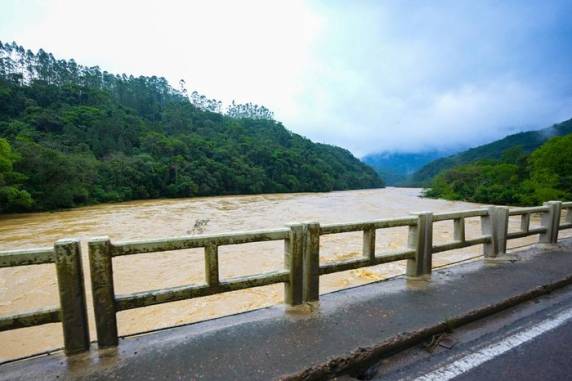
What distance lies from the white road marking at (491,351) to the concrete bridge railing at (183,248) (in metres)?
1.40

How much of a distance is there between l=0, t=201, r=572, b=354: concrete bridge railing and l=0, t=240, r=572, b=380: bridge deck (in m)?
0.23

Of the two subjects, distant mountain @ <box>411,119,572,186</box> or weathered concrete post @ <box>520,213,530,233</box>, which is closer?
weathered concrete post @ <box>520,213,530,233</box>

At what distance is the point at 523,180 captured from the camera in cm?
3434

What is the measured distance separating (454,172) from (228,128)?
5333 cm

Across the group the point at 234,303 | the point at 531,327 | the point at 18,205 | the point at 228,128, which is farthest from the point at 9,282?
the point at 228,128

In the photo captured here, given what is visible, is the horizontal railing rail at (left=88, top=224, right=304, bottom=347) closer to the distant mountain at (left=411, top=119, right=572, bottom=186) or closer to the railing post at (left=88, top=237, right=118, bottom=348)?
the railing post at (left=88, top=237, right=118, bottom=348)

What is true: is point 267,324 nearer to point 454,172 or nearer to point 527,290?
point 527,290

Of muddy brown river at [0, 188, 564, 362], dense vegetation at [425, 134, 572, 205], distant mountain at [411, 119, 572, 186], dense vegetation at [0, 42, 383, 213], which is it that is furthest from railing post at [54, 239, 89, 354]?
distant mountain at [411, 119, 572, 186]

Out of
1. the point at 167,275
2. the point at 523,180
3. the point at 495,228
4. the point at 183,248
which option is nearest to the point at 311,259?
the point at 183,248

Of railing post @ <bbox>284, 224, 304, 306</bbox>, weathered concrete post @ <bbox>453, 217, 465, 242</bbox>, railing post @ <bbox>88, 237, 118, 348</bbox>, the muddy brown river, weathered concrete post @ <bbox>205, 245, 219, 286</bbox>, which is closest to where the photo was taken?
railing post @ <bbox>88, 237, 118, 348</bbox>

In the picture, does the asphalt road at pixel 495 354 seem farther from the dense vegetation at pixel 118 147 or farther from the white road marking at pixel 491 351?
the dense vegetation at pixel 118 147

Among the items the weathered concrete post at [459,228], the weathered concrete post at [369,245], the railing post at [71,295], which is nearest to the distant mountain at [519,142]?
the weathered concrete post at [459,228]

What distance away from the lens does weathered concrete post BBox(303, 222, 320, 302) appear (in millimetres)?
3365

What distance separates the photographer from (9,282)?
8.41 metres
